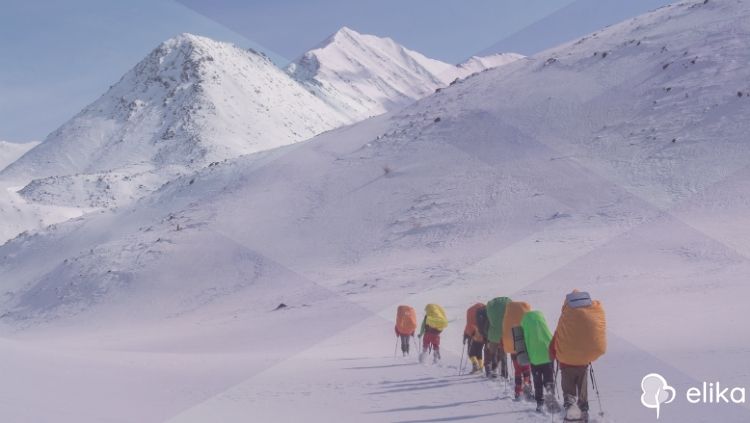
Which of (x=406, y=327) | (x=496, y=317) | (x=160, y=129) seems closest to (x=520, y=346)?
(x=496, y=317)

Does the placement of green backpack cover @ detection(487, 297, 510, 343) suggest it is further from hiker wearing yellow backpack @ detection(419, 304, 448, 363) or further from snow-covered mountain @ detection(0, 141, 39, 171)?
snow-covered mountain @ detection(0, 141, 39, 171)

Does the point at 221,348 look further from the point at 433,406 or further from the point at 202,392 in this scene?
the point at 433,406

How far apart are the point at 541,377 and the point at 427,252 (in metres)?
22.8

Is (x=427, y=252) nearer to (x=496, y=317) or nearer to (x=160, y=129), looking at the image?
(x=496, y=317)

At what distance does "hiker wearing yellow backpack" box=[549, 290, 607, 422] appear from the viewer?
7.43 m

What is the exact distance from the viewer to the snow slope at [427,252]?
10164mm

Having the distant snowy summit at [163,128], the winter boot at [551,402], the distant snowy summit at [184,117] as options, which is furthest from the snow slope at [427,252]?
the distant snowy summit at [184,117]

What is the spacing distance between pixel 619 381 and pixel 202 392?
6071 mm

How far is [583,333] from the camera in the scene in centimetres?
745

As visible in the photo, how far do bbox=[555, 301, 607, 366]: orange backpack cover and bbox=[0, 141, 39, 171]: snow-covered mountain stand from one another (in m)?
163

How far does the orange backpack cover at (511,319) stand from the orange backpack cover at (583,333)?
199 cm

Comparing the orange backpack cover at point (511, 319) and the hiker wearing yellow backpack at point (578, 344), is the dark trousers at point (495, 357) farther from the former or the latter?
the hiker wearing yellow backpack at point (578, 344)

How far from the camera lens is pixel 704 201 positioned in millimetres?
28781

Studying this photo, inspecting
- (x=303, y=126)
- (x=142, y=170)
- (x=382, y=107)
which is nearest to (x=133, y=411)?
(x=142, y=170)
